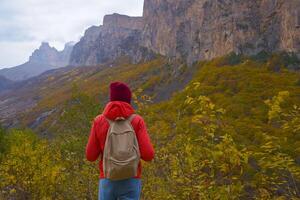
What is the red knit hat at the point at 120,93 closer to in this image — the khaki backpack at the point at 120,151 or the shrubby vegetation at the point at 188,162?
the khaki backpack at the point at 120,151

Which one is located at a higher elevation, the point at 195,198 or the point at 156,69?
the point at 195,198

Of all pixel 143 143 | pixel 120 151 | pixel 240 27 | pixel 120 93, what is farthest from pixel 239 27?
pixel 120 151

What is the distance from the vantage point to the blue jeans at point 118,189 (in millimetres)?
6471

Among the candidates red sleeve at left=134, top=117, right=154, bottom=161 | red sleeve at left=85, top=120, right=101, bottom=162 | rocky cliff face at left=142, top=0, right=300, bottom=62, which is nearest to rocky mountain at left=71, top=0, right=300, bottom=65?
rocky cliff face at left=142, top=0, right=300, bottom=62

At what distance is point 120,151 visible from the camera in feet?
20.5

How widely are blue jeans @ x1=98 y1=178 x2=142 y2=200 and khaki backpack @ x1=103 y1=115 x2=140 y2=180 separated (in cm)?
16

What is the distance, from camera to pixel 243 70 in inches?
2886

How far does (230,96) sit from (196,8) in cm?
4955

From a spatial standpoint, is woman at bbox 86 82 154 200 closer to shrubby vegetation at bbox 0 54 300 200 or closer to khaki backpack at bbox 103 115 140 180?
khaki backpack at bbox 103 115 140 180

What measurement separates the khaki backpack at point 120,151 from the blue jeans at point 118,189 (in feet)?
0.54

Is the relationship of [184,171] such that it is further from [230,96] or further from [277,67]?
[277,67]

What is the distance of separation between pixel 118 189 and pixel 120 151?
0.61 m

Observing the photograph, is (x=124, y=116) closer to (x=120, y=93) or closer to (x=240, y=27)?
(x=120, y=93)

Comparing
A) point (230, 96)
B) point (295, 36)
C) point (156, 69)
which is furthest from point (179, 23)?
point (230, 96)
